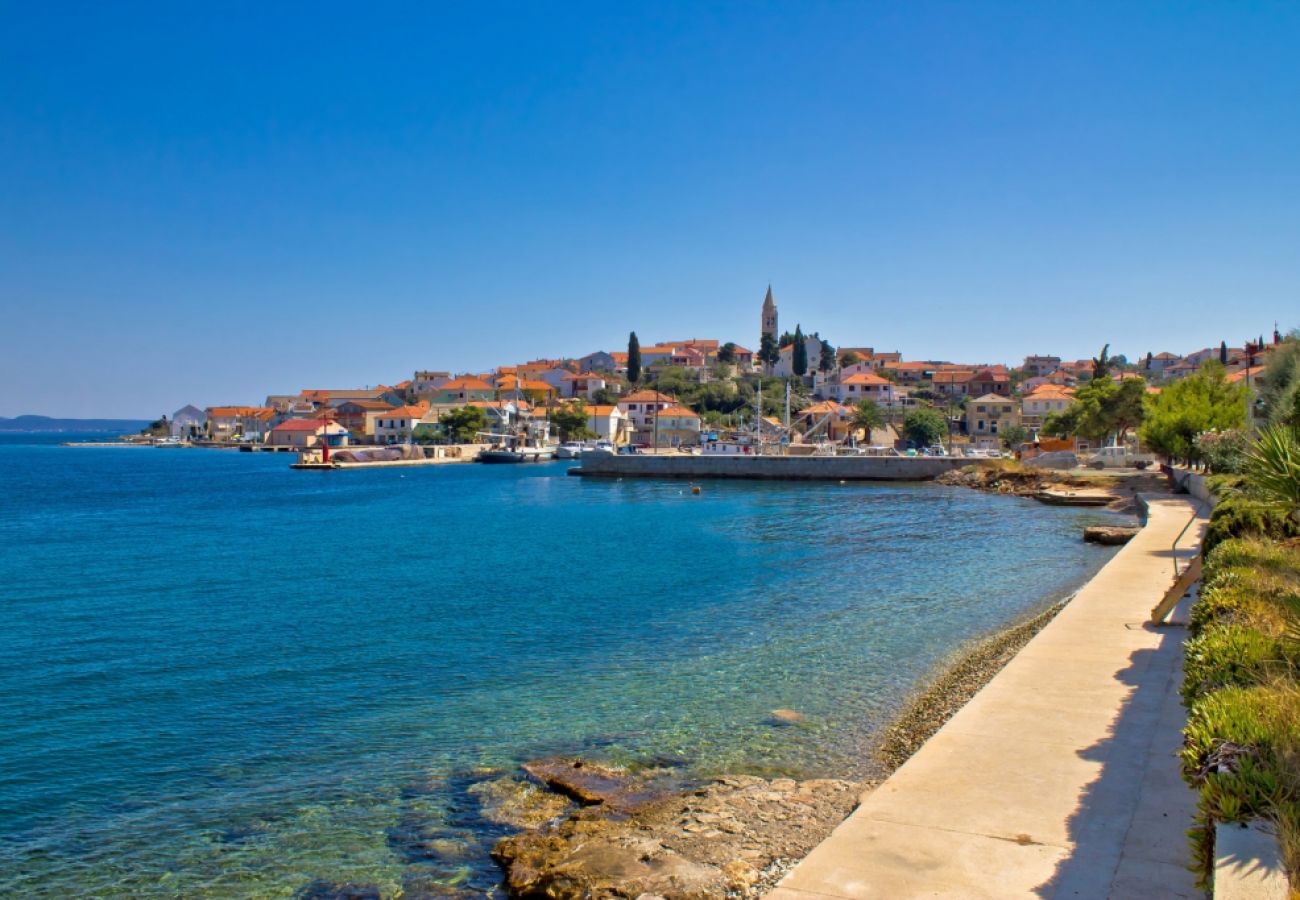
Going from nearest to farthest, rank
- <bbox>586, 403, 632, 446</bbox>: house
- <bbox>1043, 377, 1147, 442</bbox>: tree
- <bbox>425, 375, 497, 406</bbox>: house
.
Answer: <bbox>1043, 377, 1147, 442</bbox>: tree → <bbox>586, 403, 632, 446</bbox>: house → <bbox>425, 375, 497, 406</bbox>: house

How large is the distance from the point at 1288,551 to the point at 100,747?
19.1 m

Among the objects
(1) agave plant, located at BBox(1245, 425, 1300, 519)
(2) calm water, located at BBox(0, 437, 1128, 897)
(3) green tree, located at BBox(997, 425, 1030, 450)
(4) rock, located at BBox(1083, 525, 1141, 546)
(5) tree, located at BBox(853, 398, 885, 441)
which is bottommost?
(2) calm water, located at BBox(0, 437, 1128, 897)

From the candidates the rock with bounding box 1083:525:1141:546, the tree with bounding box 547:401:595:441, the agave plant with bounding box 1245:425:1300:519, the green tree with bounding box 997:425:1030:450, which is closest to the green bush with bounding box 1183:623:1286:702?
the agave plant with bounding box 1245:425:1300:519

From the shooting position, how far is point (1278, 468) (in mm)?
12695

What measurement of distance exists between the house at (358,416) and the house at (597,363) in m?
46.2

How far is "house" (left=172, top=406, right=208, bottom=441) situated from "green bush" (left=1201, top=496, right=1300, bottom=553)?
192 meters

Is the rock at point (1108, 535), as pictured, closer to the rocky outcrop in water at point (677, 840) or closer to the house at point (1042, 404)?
the rocky outcrop in water at point (677, 840)

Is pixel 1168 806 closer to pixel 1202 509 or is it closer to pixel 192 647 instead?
pixel 192 647

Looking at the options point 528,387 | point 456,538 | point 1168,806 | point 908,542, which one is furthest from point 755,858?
point 528,387

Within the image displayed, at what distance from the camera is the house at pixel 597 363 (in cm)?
18112

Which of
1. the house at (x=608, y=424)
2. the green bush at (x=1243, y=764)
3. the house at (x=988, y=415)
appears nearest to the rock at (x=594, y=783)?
the green bush at (x=1243, y=764)

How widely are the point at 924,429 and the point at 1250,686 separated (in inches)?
3988

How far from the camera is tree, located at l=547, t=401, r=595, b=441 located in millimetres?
120500

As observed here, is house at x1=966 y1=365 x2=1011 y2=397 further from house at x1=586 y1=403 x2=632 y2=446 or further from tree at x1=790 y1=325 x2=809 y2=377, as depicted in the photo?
house at x1=586 y1=403 x2=632 y2=446
